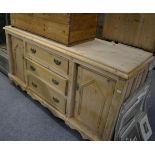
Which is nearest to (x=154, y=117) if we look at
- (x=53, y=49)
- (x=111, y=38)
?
(x=111, y=38)

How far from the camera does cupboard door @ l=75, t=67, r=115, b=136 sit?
1306 millimetres

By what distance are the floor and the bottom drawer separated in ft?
0.56

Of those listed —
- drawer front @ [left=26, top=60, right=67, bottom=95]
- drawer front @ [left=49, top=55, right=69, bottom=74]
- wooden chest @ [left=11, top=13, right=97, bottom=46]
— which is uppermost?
wooden chest @ [left=11, top=13, right=97, bottom=46]

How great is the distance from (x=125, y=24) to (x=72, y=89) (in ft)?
3.26

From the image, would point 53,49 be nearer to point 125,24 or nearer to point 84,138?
point 84,138

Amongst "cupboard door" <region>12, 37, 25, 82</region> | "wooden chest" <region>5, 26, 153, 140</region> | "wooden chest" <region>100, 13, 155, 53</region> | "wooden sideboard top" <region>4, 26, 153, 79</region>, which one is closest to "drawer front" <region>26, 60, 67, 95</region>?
"wooden chest" <region>5, 26, 153, 140</region>

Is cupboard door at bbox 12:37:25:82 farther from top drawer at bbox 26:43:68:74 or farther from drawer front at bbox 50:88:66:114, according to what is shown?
drawer front at bbox 50:88:66:114

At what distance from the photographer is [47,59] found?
1.66 metres

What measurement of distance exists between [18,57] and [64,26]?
2.82 ft

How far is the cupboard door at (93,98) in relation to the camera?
51.4 inches

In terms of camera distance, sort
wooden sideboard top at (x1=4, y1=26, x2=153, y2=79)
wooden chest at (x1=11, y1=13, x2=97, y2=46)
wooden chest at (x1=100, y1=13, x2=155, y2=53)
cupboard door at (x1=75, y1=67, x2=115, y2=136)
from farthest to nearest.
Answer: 1. wooden chest at (x1=100, y1=13, x2=155, y2=53)
2. wooden chest at (x1=11, y1=13, x2=97, y2=46)
3. cupboard door at (x1=75, y1=67, x2=115, y2=136)
4. wooden sideboard top at (x1=4, y1=26, x2=153, y2=79)

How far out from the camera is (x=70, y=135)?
1723mm

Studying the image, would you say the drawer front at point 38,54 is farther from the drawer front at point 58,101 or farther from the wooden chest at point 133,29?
the wooden chest at point 133,29

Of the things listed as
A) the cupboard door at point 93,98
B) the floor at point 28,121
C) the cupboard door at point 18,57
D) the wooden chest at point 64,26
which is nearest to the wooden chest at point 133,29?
the wooden chest at point 64,26
